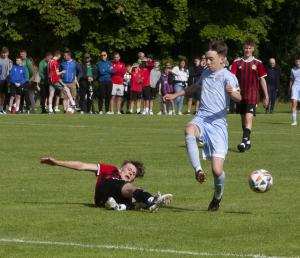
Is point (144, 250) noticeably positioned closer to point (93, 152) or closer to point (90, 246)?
point (90, 246)

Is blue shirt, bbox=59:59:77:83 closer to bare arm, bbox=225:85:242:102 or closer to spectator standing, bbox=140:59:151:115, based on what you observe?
spectator standing, bbox=140:59:151:115

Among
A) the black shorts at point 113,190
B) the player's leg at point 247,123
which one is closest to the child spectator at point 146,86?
the player's leg at point 247,123

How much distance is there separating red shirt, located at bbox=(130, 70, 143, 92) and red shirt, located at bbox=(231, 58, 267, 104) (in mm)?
15862

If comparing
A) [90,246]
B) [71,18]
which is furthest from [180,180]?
[71,18]

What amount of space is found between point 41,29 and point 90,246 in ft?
150

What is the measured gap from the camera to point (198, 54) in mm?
60906

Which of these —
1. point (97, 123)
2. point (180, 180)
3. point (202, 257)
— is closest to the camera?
point (202, 257)

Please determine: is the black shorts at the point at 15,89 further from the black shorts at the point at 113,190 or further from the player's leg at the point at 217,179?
the player's leg at the point at 217,179

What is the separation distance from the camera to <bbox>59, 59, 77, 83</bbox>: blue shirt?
3678 centimetres

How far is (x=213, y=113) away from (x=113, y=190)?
59.9 inches

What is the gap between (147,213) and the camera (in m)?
12.4

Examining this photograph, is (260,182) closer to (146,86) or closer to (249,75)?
(249,75)

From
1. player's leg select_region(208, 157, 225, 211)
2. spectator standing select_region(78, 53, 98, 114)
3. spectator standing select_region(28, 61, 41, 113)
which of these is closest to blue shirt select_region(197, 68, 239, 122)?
player's leg select_region(208, 157, 225, 211)

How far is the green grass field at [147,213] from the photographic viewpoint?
32.6ft
